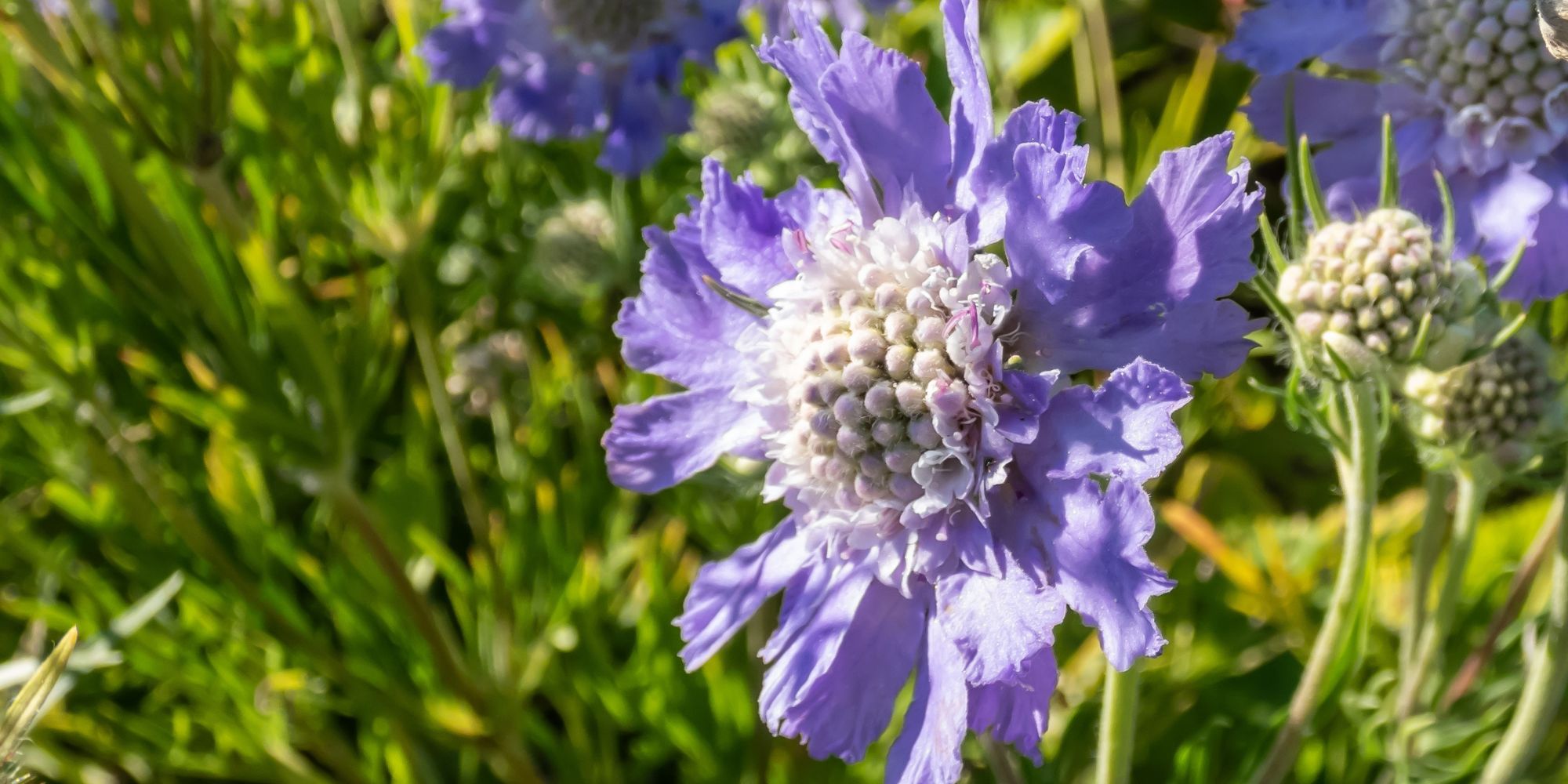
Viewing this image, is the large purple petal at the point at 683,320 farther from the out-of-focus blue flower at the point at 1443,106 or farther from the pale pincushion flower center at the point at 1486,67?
the pale pincushion flower center at the point at 1486,67

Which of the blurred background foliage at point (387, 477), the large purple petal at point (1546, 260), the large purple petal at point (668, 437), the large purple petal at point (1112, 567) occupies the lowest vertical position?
the blurred background foliage at point (387, 477)

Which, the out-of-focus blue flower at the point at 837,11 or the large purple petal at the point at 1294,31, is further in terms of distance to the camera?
the out-of-focus blue flower at the point at 837,11

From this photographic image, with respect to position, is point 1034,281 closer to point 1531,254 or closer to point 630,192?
point 1531,254

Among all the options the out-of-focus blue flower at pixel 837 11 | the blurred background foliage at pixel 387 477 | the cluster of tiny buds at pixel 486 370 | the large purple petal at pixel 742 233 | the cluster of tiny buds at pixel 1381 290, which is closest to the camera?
the cluster of tiny buds at pixel 1381 290

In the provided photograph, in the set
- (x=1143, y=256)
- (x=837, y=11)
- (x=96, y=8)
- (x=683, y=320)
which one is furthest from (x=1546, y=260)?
(x=96, y=8)

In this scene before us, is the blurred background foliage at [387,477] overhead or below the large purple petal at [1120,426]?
below

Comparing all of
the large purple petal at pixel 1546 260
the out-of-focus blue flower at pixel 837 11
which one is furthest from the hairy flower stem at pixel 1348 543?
the out-of-focus blue flower at pixel 837 11

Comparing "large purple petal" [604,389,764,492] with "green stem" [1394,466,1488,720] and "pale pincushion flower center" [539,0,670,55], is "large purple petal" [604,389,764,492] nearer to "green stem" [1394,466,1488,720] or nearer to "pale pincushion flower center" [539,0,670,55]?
"green stem" [1394,466,1488,720]

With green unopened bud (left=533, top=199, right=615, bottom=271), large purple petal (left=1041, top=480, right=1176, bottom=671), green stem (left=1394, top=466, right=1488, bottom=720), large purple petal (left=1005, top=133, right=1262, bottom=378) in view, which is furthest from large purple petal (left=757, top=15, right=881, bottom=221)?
green unopened bud (left=533, top=199, right=615, bottom=271)
